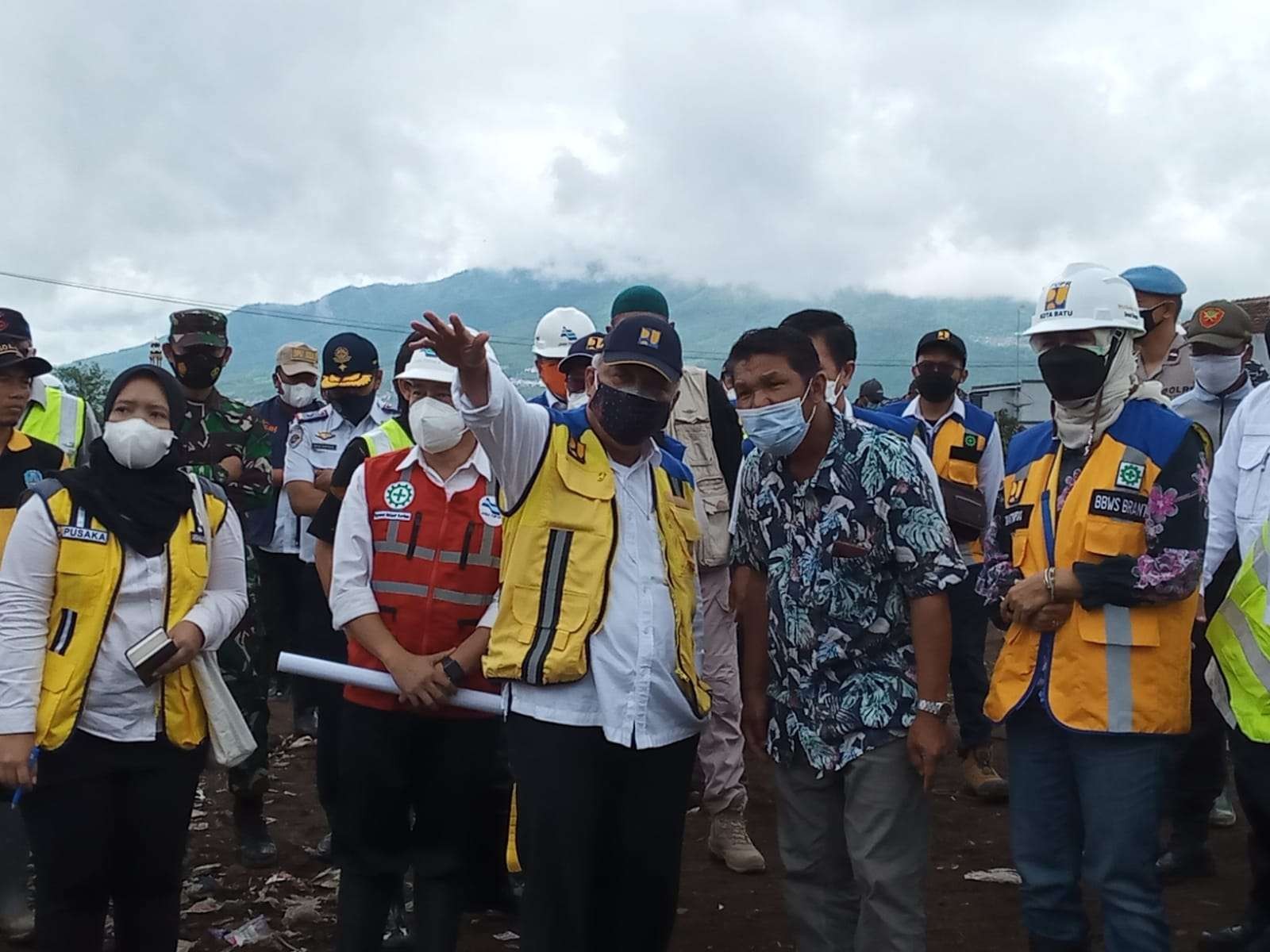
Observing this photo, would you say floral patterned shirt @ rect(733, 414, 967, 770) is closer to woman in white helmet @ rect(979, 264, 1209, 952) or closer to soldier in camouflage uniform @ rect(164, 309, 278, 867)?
woman in white helmet @ rect(979, 264, 1209, 952)

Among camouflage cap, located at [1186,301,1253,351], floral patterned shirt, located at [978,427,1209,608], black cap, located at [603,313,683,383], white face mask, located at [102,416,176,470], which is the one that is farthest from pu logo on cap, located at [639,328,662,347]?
camouflage cap, located at [1186,301,1253,351]

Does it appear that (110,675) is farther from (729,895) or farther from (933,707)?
(729,895)

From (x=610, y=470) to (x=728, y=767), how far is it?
2.41 m

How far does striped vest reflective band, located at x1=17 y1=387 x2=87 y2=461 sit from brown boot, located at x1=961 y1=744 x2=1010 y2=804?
5.09 meters

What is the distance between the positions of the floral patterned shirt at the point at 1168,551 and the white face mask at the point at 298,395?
620 centimetres

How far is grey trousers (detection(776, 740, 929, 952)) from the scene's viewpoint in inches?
123

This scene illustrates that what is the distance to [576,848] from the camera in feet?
9.95

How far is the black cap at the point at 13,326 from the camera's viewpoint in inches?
184

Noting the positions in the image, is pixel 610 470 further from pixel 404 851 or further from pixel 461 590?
pixel 404 851

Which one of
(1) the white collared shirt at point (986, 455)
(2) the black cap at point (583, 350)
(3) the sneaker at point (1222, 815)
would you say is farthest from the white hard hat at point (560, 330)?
(3) the sneaker at point (1222, 815)

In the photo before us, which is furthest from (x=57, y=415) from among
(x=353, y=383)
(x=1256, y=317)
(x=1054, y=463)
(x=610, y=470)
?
(x=1256, y=317)

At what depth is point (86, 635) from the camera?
3.21 meters

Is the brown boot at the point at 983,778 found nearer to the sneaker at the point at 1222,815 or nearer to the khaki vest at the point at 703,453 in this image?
the sneaker at the point at 1222,815

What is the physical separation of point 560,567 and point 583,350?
83.4 inches
